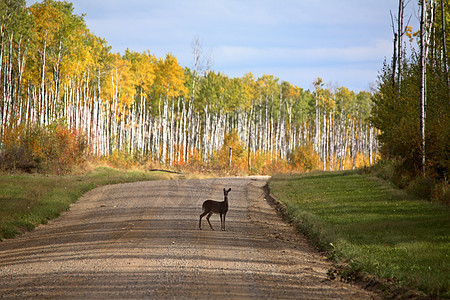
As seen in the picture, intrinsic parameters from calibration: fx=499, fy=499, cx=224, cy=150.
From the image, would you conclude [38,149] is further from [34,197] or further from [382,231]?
[382,231]

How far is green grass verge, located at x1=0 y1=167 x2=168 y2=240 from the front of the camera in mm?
14383

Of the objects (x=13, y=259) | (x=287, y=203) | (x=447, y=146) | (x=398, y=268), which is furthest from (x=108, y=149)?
(x=398, y=268)

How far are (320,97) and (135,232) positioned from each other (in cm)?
7162

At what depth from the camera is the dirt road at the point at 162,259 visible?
24.1 feet

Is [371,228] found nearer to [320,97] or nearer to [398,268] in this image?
[398,268]

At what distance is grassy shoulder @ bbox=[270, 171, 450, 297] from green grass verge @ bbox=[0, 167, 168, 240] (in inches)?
314

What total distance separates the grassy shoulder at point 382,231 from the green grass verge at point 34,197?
7.97 m

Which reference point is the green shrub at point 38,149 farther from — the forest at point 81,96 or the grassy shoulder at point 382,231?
the grassy shoulder at point 382,231

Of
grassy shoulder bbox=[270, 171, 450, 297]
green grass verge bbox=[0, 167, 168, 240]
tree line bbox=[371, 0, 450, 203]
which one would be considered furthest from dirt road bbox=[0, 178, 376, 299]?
tree line bbox=[371, 0, 450, 203]

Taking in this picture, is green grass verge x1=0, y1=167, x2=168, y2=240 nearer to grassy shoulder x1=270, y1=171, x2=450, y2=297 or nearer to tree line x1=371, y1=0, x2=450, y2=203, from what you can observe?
grassy shoulder x1=270, y1=171, x2=450, y2=297

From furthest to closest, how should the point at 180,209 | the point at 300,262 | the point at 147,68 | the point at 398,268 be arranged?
the point at 147,68, the point at 180,209, the point at 300,262, the point at 398,268

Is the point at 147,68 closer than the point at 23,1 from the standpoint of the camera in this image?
No

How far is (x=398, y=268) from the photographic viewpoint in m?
8.68

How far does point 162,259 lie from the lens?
9469 millimetres
